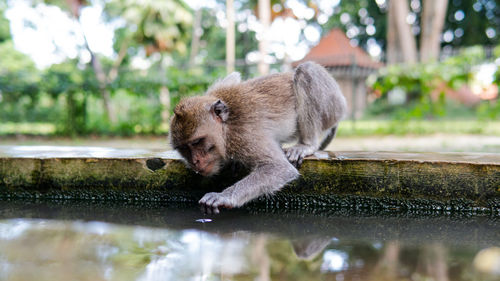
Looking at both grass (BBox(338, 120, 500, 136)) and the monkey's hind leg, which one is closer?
the monkey's hind leg

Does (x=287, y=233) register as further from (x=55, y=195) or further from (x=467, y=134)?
(x=467, y=134)

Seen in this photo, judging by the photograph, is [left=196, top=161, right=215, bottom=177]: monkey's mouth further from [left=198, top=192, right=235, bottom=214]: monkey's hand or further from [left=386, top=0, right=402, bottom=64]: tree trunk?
[left=386, top=0, right=402, bottom=64]: tree trunk

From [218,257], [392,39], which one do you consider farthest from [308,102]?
[392,39]

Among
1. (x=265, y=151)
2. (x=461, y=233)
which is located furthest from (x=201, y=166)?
(x=461, y=233)

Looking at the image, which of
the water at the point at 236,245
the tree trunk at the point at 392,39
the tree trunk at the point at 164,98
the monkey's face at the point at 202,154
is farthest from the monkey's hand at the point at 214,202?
the tree trunk at the point at 392,39

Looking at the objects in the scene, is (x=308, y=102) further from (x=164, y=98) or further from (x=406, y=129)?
(x=406, y=129)

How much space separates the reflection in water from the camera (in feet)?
5.48

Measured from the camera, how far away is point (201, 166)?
2.63 metres

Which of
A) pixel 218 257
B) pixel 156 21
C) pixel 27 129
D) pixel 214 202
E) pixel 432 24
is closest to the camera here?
pixel 218 257

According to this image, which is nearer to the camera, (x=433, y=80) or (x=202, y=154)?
(x=202, y=154)

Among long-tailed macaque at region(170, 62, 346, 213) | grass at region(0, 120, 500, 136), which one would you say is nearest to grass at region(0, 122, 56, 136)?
grass at region(0, 120, 500, 136)

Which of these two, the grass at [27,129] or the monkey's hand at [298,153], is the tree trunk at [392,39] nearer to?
the grass at [27,129]

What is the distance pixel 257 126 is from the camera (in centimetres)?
295

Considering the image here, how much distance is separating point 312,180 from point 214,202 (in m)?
0.74
